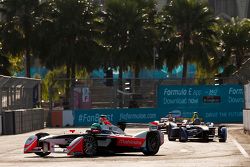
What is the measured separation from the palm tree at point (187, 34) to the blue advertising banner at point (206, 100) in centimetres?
901

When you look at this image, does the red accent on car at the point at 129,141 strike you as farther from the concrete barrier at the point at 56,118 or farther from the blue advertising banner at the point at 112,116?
the concrete barrier at the point at 56,118

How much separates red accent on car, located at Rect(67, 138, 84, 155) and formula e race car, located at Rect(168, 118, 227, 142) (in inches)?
344

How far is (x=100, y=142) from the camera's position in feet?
73.7

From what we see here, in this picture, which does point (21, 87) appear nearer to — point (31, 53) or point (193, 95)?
point (193, 95)

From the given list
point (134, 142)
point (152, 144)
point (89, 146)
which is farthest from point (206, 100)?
point (89, 146)

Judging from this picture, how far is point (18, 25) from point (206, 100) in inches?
644

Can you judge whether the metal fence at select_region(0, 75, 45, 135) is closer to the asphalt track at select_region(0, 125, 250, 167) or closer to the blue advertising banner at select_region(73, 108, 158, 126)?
the blue advertising banner at select_region(73, 108, 158, 126)

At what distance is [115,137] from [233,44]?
4334 cm

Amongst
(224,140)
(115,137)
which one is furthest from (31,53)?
(115,137)

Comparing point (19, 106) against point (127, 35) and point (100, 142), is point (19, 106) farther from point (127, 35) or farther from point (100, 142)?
point (100, 142)

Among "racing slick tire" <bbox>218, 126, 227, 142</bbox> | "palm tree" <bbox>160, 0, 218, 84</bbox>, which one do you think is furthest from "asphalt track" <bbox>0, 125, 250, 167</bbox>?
"palm tree" <bbox>160, 0, 218, 84</bbox>

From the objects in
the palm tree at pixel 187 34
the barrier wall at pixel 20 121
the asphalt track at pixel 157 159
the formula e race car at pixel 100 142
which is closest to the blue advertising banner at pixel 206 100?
the palm tree at pixel 187 34

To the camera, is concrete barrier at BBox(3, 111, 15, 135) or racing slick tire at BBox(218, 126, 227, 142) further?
concrete barrier at BBox(3, 111, 15, 135)

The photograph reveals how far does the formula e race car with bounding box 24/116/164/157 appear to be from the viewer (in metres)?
22.2
